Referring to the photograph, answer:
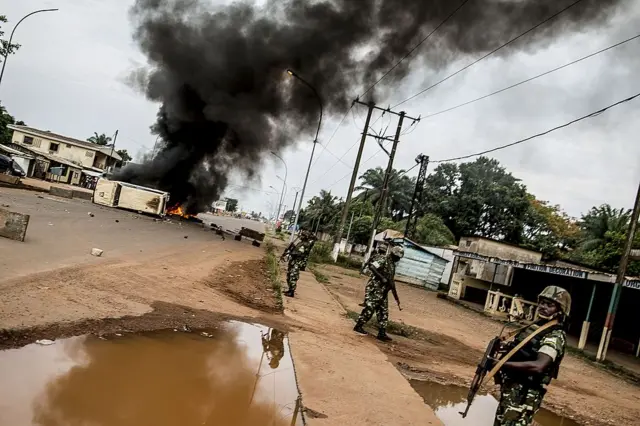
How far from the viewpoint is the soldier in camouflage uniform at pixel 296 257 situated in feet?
32.3

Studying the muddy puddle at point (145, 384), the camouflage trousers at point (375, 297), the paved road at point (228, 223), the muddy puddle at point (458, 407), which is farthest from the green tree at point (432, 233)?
the muddy puddle at point (145, 384)

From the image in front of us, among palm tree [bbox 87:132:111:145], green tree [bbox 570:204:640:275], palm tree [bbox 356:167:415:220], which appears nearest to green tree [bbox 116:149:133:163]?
palm tree [bbox 87:132:111:145]

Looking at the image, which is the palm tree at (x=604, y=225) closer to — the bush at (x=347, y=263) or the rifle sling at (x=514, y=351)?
the bush at (x=347, y=263)

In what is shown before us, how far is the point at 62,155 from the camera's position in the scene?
162ft

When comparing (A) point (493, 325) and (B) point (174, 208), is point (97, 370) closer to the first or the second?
(A) point (493, 325)

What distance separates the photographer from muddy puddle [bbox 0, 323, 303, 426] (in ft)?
9.82

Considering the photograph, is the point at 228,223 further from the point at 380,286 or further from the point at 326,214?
the point at 380,286

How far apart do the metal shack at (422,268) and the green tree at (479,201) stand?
69.9 ft

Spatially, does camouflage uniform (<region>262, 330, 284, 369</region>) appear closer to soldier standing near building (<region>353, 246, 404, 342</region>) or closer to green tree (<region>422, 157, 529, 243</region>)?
soldier standing near building (<region>353, 246, 404, 342</region>)

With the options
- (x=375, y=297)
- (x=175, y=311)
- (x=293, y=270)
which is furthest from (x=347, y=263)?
(x=175, y=311)

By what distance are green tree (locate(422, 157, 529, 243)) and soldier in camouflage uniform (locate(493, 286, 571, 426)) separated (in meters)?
43.9

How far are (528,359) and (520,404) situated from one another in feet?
0.99

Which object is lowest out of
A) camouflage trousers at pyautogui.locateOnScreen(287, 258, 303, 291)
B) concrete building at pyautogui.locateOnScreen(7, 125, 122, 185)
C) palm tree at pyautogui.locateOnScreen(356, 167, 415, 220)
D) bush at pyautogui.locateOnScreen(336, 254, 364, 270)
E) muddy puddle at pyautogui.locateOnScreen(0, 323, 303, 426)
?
bush at pyautogui.locateOnScreen(336, 254, 364, 270)

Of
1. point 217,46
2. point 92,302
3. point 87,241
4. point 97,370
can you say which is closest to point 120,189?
point 217,46
